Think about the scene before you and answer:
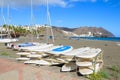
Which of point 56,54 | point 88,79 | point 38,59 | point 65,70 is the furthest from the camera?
point 38,59

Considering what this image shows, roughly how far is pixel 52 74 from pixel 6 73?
2.15 m

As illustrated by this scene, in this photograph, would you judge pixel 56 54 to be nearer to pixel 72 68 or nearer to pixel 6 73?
pixel 72 68

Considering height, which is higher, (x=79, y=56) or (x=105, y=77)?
(x=79, y=56)

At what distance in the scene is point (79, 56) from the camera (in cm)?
916

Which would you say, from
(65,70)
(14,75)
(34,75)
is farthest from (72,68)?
(14,75)

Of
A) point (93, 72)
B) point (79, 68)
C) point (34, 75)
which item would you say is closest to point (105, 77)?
point (93, 72)

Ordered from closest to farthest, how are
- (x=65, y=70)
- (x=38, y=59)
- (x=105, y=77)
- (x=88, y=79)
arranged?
(x=88, y=79), (x=105, y=77), (x=65, y=70), (x=38, y=59)

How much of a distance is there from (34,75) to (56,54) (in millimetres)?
2816

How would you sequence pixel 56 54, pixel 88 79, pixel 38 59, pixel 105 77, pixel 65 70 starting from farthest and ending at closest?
pixel 38 59 → pixel 56 54 → pixel 65 70 → pixel 105 77 → pixel 88 79

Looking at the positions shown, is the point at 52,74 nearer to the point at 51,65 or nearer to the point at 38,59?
the point at 51,65

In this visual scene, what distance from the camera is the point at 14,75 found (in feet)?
27.2

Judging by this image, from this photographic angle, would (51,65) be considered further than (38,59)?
No

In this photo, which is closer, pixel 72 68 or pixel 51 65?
pixel 72 68

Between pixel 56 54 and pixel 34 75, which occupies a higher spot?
pixel 56 54
